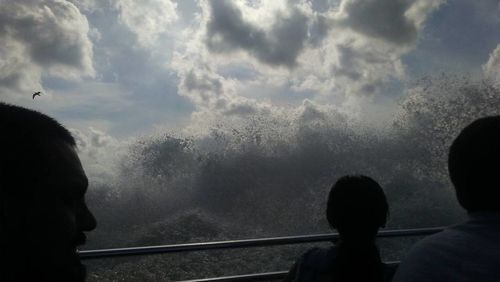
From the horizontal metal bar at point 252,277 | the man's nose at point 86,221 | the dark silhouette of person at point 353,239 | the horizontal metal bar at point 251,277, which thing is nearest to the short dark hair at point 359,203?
the dark silhouette of person at point 353,239

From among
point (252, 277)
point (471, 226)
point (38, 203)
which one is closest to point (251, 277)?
point (252, 277)

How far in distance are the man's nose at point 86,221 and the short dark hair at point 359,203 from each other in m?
1.14

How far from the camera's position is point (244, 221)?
61375mm

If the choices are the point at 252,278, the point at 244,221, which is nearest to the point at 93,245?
the point at 244,221

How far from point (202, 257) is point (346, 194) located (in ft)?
130

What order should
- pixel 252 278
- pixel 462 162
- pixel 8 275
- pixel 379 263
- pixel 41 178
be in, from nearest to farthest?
pixel 8 275, pixel 41 178, pixel 462 162, pixel 379 263, pixel 252 278

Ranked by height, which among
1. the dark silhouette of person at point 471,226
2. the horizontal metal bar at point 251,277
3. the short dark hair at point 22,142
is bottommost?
the horizontal metal bar at point 251,277

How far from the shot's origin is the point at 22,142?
109 cm

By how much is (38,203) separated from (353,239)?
1341mm

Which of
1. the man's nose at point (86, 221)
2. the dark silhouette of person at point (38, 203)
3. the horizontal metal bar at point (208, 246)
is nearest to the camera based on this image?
the dark silhouette of person at point (38, 203)

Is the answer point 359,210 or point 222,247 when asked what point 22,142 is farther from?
point 222,247

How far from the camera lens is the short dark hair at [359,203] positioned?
77.3 inches

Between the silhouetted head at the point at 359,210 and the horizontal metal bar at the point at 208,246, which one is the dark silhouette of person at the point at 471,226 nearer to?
the silhouetted head at the point at 359,210

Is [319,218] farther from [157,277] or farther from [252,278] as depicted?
[252,278]
